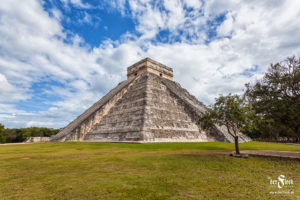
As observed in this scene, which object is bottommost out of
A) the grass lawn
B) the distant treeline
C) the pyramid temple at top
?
the distant treeline

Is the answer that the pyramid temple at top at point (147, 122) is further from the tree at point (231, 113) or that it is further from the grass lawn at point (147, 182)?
the grass lawn at point (147, 182)

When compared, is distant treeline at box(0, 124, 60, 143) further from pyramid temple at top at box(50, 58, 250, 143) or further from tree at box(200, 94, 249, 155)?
tree at box(200, 94, 249, 155)

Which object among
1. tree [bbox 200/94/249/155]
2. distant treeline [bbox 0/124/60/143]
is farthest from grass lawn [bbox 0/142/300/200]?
distant treeline [bbox 0/124/60/143]

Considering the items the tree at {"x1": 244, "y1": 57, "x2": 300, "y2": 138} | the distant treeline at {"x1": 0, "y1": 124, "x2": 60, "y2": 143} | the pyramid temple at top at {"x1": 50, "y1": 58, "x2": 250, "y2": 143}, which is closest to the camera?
the tree at {"x1": 244, "y1": 57, "x2": 300, "y2": 138}

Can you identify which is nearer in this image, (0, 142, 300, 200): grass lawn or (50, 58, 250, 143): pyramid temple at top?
(0, 142, 300, 200): grass lawn

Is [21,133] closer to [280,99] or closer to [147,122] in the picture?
[147,122]

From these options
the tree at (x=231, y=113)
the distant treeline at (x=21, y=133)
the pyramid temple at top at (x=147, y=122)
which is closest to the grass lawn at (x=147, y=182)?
the tree at (x=231, y=113)

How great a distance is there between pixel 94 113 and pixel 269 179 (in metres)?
21.0

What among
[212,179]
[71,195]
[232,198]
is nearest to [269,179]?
[212,179]

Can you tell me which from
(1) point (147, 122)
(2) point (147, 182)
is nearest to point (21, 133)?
(1) point (147, 122)

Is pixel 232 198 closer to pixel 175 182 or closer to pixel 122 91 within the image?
pixel 175 182

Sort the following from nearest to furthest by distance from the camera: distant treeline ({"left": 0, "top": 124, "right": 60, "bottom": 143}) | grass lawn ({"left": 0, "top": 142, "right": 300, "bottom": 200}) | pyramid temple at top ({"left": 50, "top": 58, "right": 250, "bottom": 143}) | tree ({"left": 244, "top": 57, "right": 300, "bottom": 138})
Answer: grass lawn ({"left": 0, "top": 142, "right": 300, "bottom": 200})
tree ({"left": 244, "top": 57, "right": 300, "bottom": 138})
pyramid temple at top ({"left": 50, "top": 58, "right": 250, "bottom": 143})
distant treeline ({"left": 0, "top": 124, "right": 60, "bottom": 143})

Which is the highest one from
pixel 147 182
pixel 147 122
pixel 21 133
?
pixel 147 122

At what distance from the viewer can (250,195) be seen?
153 inches
